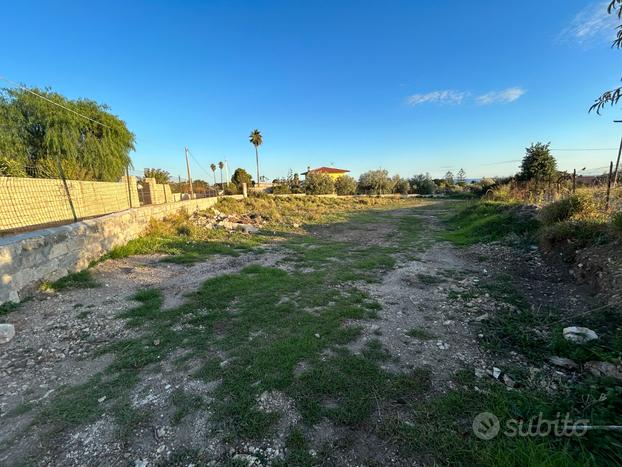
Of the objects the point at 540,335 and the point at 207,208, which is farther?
the point at 207,208

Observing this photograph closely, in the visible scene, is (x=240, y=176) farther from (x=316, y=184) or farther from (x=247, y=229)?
(x=247, y=229)

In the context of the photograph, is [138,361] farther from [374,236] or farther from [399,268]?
[374,236]

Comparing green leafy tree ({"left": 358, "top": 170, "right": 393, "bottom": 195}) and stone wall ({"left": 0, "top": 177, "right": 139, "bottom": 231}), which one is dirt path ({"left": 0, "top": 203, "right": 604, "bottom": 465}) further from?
green leafy tree ({"left": 358, "top": 170, "right": 393, "bottom": 195})

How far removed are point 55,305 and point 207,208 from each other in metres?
12.8

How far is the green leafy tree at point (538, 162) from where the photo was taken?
1516 cm

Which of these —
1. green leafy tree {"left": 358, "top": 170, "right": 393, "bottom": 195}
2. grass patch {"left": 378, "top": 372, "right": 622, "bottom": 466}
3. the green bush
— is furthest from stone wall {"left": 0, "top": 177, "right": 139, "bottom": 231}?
green leafy tree {"left": 358, "top": 170, "right": 393, "bottom": 195}

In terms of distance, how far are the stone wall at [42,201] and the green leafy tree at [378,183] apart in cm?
4034

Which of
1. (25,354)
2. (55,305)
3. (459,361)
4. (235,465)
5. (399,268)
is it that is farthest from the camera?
(399,268)

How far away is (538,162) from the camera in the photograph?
15.5 m

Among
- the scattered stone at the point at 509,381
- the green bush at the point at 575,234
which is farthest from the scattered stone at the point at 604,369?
the green bush at the point at 575,234

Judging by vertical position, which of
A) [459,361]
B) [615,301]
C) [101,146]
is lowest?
[459,361]

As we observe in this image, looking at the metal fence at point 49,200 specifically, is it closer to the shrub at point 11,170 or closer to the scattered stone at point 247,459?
the shrub at point 11,170

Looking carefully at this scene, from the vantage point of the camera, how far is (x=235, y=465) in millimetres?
1680

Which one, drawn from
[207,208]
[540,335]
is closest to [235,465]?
[540,335]
